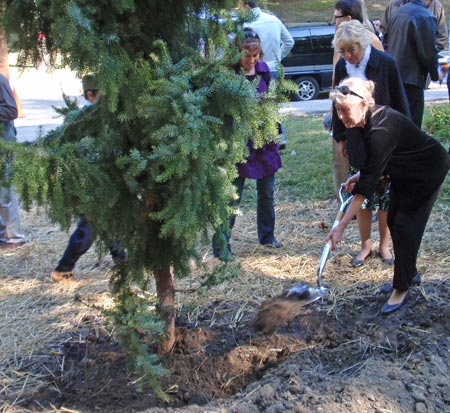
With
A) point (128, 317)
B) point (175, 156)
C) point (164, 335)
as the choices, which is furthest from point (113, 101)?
point (164, 335)

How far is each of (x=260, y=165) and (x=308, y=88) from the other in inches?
462

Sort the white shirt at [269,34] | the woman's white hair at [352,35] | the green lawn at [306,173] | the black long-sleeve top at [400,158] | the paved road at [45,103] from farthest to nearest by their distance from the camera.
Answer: the paved road at [45,103]
the green lawn at [306,173]
the white shirt at [269,34]
the woman's white hair at [352,35]
the black long-sleeve top at [400,158]

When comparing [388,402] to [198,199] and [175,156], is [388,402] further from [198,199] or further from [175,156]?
[175,156]

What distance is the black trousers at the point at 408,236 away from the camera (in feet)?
14.0

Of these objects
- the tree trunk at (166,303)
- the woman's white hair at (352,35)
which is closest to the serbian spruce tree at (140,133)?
the tree trunk at (166,303)

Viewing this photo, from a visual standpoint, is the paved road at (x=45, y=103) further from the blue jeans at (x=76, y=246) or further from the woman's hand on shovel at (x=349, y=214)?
the woman's hand on shovel at (x=349, y=214)

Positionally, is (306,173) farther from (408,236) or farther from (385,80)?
(408,236)

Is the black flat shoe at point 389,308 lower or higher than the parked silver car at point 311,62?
lower

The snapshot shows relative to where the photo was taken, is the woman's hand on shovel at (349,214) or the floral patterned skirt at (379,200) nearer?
the woman's hand on shovel at (349,214)

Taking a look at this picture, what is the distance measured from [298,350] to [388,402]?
81 cm

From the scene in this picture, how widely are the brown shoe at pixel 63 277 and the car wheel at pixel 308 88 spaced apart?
1217 cm

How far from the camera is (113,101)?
2.84m

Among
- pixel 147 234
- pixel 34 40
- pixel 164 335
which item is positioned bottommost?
pixel 164 335

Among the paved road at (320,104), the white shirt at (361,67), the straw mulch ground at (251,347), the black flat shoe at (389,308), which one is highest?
the white shirt at (361,67)
